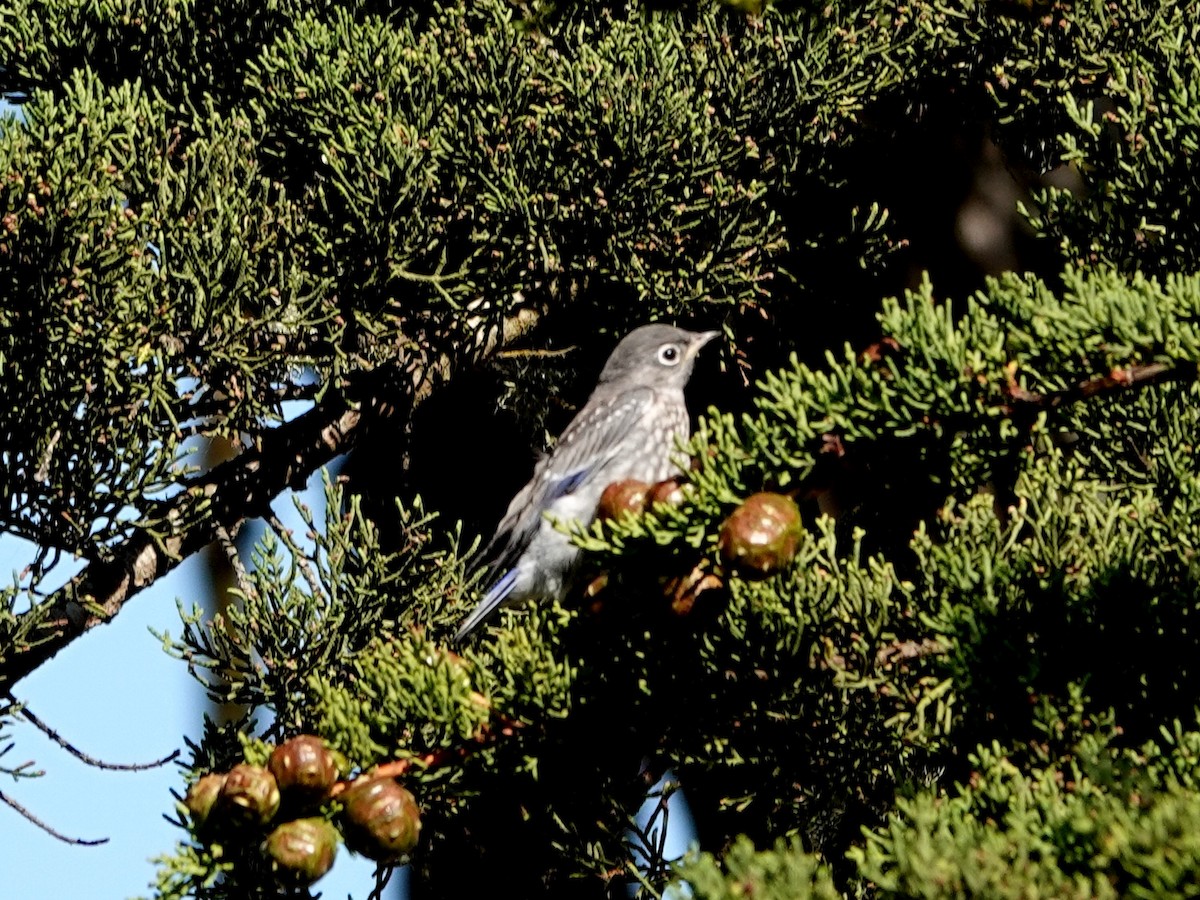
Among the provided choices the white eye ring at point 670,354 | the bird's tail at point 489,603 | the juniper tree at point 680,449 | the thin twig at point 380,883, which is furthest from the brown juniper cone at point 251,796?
the white eye ring at point 670,354

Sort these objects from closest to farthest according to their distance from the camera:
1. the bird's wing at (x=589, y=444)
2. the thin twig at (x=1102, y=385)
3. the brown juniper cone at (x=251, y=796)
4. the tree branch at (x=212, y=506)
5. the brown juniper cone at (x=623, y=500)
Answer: the thin twig at (x=1102, y=385) < the brown juniper cone at (x=251, y=796) < the brown juniper cone at (x=623, y=500) < the tree branch at (x=212, y=506) < the bird's wing at (x=589, y=444)

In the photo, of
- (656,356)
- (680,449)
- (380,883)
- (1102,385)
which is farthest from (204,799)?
(656,356)

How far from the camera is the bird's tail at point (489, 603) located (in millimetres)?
3260

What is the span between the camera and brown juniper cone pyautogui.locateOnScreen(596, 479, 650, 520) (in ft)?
7.22

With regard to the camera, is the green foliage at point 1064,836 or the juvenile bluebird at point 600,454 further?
the juvenile bluebird at point 600,454

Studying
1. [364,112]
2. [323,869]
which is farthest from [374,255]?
[323,869]

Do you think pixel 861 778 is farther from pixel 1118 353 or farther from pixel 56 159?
pixel 56 159

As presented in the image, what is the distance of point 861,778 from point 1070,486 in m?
0.66

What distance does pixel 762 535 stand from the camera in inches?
76.3

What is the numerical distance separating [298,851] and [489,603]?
1.32 meters

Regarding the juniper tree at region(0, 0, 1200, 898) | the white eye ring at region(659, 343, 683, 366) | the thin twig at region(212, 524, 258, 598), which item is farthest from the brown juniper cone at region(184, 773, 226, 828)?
the white eye ring at region(659, 343, 683, 366)

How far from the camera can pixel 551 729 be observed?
7.81 feet

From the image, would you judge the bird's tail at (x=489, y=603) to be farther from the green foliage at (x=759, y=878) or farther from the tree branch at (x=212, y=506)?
the green foliage at (x=759, y=878)

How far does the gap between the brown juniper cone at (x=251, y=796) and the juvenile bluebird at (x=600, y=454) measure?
56.0 inches
